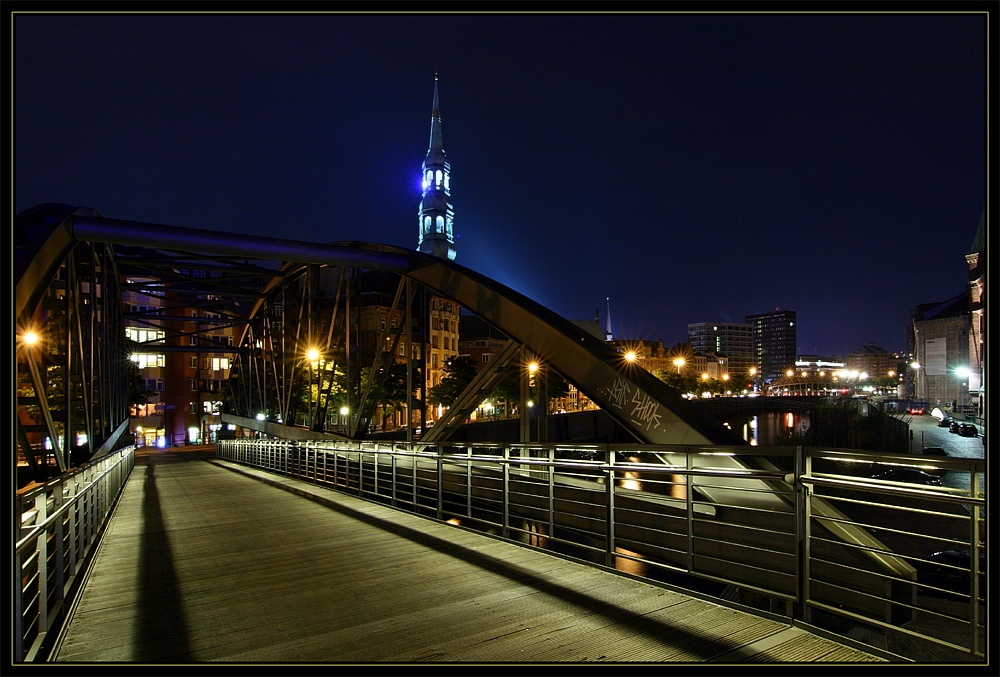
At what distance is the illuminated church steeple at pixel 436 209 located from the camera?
414 ft

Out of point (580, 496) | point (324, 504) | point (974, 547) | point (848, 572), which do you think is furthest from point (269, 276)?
point (974, 547)

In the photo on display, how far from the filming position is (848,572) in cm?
701

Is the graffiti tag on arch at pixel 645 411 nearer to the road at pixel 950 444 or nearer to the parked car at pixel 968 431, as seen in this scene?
the road at pixel 950 444

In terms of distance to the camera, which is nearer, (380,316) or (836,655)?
(836,655)

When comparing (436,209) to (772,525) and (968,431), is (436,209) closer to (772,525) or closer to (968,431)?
(968,431)

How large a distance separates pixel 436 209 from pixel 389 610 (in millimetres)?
126766

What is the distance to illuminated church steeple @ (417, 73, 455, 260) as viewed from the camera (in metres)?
126

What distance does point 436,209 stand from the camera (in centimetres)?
12838

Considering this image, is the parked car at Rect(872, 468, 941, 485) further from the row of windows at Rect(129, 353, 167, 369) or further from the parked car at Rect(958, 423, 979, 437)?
the row of windows at Rect(129, 353, 167, 369)

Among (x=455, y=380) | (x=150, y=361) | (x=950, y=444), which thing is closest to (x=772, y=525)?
(x=950, y=444)

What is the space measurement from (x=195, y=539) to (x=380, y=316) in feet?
160

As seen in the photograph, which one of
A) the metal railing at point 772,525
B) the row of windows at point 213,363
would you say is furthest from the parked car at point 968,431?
the row of windows at point 213,363

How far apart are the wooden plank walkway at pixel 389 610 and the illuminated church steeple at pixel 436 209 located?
116 meters

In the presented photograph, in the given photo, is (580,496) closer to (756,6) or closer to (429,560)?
(429,560)
